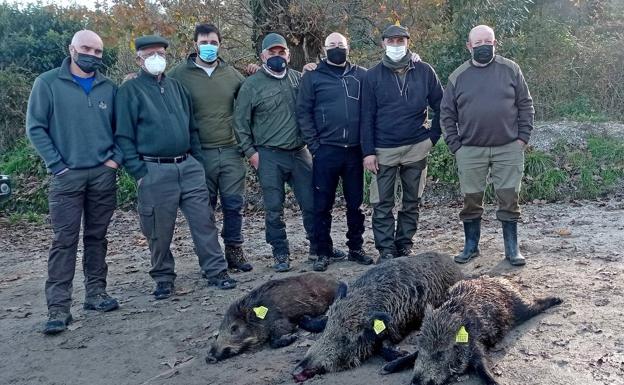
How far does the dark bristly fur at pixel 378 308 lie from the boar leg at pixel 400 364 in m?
0.37

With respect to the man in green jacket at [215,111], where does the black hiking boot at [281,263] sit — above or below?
below

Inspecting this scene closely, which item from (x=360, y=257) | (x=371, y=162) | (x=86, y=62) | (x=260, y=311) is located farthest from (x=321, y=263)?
(x=86, y=62)

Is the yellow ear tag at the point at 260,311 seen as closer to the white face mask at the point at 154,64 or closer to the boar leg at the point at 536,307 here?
the boar leg at the point at 536,307

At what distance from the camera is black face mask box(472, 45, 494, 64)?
7.40 meters

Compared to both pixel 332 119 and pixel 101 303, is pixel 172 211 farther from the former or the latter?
pixel 332 119

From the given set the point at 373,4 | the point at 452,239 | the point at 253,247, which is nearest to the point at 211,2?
the point at 373,4

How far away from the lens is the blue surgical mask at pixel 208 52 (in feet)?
25.2

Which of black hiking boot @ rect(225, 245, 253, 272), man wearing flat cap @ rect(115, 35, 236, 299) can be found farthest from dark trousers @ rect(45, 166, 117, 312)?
black hiking boot @ rect(225, 245, 253, 272)

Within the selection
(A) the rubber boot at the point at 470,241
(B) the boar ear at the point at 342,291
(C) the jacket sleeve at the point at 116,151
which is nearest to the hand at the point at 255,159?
(C) the jacket sleeve at the point at 116,151

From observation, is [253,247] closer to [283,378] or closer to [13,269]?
[13,269]

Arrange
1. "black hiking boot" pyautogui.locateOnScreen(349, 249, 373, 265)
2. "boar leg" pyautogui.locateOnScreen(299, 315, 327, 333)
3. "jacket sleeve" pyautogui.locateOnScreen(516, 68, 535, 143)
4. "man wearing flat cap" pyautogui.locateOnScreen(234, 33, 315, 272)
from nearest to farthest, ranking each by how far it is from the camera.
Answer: "boar leg" pyautogui.locateOnScreen(299, 315, 327, 333) < "jacket sleeve" pyautogui.locateOnScreen(516, 68, 535, 143) < "man wearing flat cap" pyautogui.locateOnScreen(234, 33, 315, 272) < "black hiking boot" pyautogui.locateOnScreen(349, 249, 373, 265)

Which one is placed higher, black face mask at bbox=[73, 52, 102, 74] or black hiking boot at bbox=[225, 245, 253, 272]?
black face mask at bbox=[73, 52, 102, 74]

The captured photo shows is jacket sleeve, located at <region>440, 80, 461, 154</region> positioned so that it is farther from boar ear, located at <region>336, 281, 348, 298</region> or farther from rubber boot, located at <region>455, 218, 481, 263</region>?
boar ear, located at <region>336, 281, 348, 298</region>

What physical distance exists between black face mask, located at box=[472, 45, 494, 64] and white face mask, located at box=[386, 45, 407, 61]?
78 centimetres
